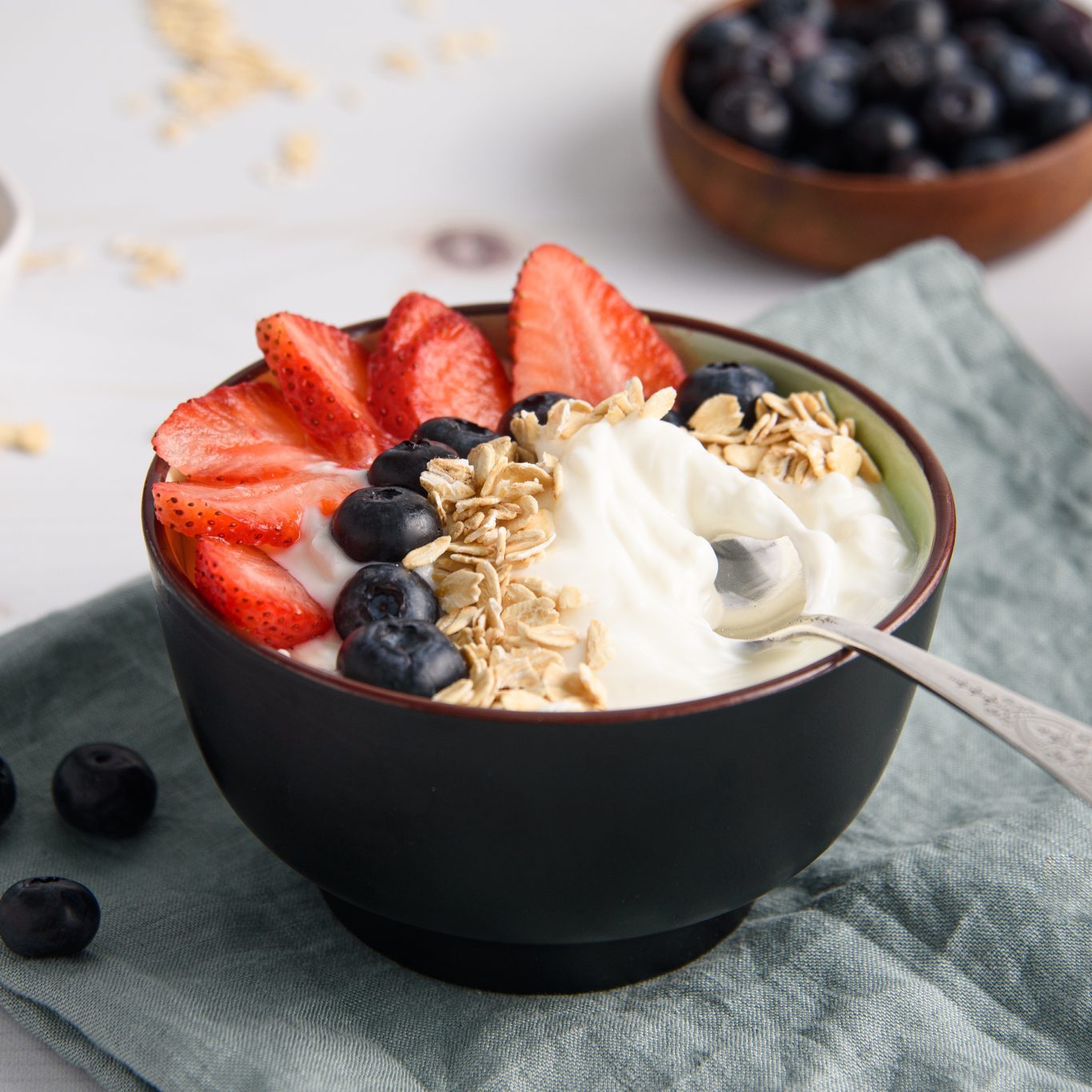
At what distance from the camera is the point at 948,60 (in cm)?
250

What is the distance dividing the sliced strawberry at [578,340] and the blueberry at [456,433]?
156mm

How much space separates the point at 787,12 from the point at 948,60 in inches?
13.0

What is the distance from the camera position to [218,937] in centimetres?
136

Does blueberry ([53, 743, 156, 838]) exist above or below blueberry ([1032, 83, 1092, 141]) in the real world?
below

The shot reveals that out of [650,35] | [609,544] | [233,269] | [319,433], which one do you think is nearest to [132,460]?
[233,269]

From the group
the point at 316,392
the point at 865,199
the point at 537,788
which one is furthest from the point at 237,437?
the point at 865,199

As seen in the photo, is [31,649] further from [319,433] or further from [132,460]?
[132,460]

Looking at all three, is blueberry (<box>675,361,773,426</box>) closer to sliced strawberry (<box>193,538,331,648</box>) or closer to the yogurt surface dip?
the yogurt surface dip

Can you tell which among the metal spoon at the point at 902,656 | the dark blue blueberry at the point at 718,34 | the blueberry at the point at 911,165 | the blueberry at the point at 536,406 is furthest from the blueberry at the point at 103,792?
the dark blue blueberry at the point at 718,34

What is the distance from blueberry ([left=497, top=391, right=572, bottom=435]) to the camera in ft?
4.58

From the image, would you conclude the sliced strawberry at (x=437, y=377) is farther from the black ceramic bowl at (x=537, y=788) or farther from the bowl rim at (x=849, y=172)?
the bowl rim at (x=849, y=172)

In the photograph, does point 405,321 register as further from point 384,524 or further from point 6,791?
point 6,791

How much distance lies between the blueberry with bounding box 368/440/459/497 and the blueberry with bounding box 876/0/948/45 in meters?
1.66

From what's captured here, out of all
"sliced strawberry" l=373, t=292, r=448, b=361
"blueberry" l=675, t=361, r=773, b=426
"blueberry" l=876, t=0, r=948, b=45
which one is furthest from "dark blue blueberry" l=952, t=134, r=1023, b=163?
"sliced strawberry" l=373, t=292, r=448, b=361
